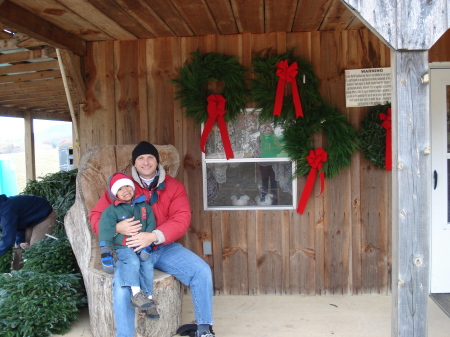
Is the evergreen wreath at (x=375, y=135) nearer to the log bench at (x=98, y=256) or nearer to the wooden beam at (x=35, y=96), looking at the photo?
the log bench at (x=98, y=256)

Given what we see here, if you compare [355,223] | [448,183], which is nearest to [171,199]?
[355,223]

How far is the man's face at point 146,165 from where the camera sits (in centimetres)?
308

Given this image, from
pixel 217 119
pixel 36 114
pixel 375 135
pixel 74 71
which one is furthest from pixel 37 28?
pixel 36 114

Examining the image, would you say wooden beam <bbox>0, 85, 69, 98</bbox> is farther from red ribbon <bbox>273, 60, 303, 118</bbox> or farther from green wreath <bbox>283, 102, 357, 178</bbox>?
green wreath <bbox>283, 102, 357, 178</bbox>

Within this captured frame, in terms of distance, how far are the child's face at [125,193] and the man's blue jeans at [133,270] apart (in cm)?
34

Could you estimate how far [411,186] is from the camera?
83.1 inches

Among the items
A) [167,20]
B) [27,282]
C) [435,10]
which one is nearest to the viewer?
[435,10]

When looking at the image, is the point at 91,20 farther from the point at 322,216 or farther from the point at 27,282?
the point at 322,216

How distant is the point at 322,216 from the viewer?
386 centimetres

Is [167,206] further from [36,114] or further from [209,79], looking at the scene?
[36,114]

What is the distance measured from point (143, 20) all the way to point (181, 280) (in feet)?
6.55

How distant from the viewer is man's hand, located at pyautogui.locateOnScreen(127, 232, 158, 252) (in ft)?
9.31

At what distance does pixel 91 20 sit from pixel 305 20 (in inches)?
66.3

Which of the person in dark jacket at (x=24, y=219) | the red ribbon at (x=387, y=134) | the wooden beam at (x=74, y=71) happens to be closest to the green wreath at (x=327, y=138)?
the red ribbon at (x=387, y=134)
